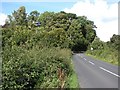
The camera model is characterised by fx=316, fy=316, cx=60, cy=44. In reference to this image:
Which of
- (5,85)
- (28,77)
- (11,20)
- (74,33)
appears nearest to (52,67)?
(28,77)

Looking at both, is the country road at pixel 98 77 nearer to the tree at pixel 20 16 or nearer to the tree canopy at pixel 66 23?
the tree canopy at pixel 66 23

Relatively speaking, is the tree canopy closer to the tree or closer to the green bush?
the tree

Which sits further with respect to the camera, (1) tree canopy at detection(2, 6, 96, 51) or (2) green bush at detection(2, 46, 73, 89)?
(1) tree canopy at detection(2, 6, 96, 51)

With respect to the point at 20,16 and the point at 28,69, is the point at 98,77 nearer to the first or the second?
the point at 28,69

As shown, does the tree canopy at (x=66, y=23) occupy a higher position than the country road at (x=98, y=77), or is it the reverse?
the tree canopy at (x=66, y=23)

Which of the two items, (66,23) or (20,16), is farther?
(66,23)

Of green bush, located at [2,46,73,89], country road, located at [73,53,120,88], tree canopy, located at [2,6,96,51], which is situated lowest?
country road, located at [73,53,120,88]

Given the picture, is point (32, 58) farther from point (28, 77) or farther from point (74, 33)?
point (74, 33)

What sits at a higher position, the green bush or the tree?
the tree

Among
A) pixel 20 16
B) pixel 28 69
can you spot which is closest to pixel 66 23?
pixel 20 16

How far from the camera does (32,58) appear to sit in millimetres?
19500

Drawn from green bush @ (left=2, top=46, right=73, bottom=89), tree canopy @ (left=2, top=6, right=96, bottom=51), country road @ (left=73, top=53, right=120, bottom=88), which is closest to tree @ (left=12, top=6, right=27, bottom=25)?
tree canopy @ (left=2, top=6, right=96, bottom=51)

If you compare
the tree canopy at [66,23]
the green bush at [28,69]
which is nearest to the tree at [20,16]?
the tree canopy at [66,23]

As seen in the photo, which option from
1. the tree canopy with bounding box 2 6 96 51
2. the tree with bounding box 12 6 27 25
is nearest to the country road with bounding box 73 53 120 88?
the tree canopy with bounding box 2 6 96 51
